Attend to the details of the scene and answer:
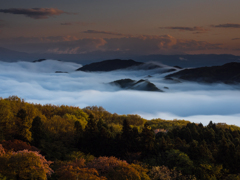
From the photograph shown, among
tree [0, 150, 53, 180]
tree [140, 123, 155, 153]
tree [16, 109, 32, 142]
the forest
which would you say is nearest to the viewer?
tree [0, 150, 53, 180]

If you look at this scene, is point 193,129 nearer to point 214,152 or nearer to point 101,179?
point 214,152

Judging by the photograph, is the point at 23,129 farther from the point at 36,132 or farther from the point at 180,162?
the point at 180,162

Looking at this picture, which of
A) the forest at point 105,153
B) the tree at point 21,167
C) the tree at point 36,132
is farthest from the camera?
the tree at point 36,132

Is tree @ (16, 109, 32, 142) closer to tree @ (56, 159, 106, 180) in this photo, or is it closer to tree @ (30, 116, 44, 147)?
tree @ (30, 116, 44, 147)

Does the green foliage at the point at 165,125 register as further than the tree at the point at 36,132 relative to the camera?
Yes

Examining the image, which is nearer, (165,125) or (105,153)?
(105,153)

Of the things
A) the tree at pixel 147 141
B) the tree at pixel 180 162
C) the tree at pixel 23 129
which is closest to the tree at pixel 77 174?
the tree at pixel 180 162

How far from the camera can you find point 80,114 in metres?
73.2

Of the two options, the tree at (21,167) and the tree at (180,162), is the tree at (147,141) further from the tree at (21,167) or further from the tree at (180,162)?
the tree at (21,167)

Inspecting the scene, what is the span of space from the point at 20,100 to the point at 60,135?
85.3 ft

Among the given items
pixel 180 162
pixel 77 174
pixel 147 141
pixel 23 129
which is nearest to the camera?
pixel 77 174

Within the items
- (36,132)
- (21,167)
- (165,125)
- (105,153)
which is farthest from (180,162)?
(165,125)

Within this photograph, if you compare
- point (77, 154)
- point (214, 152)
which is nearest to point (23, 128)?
point (77, 154)

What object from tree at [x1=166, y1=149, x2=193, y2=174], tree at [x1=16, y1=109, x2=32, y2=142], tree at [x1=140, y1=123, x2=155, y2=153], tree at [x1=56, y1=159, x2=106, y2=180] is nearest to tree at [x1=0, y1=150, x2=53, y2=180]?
tree at [x1=56, y1=159, x2=106, y2=180]
